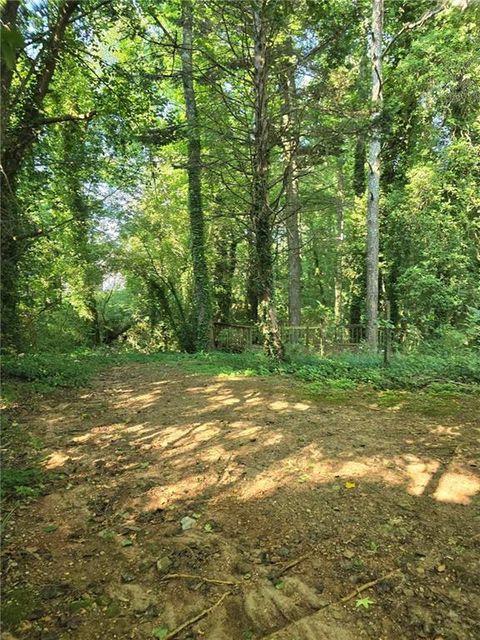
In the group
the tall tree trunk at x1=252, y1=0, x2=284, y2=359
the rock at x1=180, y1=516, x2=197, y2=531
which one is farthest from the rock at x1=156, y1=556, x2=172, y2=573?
the tall tree trunk at x1=252, y1=0, x2=284, y2=359

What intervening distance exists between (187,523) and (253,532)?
0.44 m

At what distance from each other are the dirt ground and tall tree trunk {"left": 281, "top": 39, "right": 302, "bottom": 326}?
506 centimetres

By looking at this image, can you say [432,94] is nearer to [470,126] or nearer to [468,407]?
[470,126]

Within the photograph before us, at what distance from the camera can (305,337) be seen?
1187cm

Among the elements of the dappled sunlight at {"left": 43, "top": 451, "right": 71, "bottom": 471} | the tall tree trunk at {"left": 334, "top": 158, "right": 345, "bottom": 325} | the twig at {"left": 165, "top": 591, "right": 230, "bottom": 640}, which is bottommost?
the twig at {"left": 165, "top": 591, "right": 230, "bottom": 640}

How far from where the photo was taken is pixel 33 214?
8586mm

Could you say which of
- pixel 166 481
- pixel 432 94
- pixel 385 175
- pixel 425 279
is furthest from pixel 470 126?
pixel 166 481

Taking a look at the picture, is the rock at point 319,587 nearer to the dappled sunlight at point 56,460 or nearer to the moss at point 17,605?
the moss at point 17,605

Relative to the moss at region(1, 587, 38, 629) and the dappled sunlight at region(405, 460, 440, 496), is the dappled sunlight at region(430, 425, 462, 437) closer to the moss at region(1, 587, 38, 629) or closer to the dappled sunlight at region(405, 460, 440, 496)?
the dappled sunlight at region(405, 460, 440, 496)

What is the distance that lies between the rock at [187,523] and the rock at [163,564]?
0.97 feet

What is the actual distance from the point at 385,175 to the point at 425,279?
5.84m

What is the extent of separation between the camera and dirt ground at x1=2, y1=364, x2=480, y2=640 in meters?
1.99

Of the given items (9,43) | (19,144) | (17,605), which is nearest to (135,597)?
(17,605)

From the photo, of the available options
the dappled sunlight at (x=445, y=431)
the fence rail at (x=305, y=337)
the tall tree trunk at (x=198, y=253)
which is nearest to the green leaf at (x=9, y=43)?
the dappled sunlight at (x=445, y=431)
